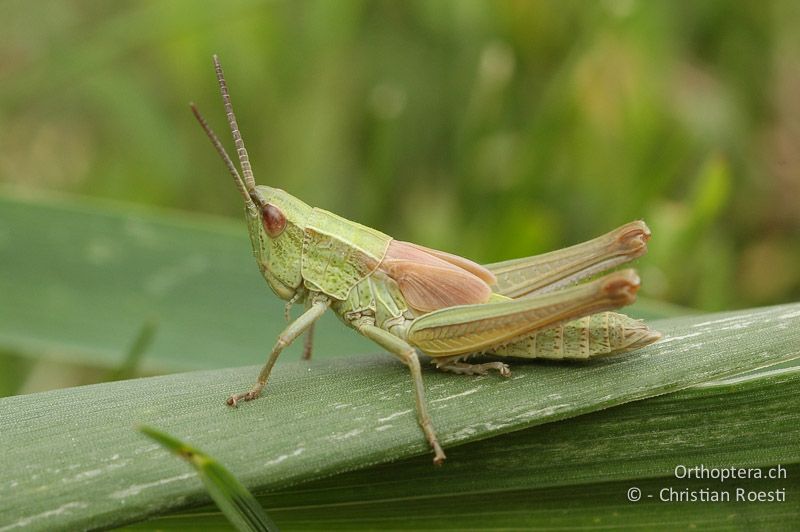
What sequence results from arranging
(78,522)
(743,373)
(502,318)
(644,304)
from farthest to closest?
(644,304) → (502,318) → (743,373) → (78,522)

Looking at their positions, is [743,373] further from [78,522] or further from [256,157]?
[256,157]

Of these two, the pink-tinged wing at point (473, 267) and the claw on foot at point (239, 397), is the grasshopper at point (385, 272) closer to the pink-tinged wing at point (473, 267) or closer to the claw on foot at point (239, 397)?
the pink-tinged wing at point (473, 267)

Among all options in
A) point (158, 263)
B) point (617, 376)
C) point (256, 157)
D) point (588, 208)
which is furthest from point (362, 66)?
point (617, 376)

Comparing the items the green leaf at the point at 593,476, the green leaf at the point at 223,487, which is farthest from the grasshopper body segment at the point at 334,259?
the green leaf at the point at 223,487

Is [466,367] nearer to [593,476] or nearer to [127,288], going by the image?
[593,476]

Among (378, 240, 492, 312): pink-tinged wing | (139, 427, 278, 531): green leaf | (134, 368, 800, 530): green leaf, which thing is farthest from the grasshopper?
(139, 427, 278, 531): green leaf

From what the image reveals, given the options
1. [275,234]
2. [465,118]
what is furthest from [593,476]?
[465,118]

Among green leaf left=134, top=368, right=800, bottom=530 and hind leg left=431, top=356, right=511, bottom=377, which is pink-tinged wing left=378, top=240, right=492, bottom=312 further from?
green leaf left=134, top=368, right=800, bottom=530
